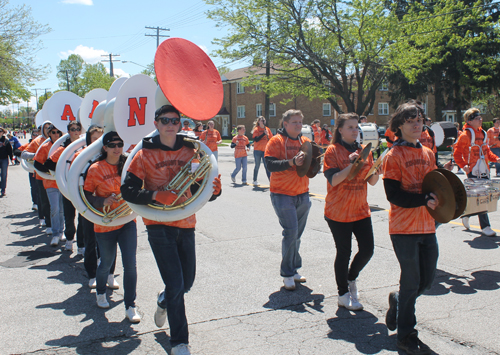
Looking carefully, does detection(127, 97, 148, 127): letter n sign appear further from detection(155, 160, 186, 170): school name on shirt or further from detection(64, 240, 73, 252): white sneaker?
detection(64, 240, 73, 252): white sneaker

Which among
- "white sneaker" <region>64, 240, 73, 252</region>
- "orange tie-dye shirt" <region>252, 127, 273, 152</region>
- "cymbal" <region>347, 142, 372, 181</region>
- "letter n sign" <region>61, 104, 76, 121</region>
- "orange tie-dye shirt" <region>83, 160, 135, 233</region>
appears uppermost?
"letter n sign" <region>61, 104, 76, 121</region>

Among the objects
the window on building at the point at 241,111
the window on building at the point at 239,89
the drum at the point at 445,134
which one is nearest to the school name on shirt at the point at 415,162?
the drum at the point at 445,134

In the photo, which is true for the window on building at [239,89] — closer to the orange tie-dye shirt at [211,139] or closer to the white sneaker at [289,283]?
the orange tie-dye shirt at [211,139]

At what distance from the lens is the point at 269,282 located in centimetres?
508

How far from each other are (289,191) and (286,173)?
201mm

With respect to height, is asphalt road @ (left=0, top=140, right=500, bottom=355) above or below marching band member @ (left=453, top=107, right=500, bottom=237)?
below

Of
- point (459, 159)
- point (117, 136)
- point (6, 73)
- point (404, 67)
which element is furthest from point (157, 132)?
point (404, 67)

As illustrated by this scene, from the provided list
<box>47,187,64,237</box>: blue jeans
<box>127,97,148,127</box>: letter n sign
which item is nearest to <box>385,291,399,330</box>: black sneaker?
<box>127,97,148,127</box>: letter n sign

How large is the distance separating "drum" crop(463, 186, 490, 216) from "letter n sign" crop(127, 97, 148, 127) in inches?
147

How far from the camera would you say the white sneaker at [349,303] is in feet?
13.9

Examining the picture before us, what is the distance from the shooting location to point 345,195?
13.6ft

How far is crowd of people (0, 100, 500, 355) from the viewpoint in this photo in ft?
11.1

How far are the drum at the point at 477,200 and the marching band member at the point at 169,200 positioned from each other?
3217 millimetres

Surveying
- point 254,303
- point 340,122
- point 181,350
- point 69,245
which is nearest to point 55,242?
point 69,245
